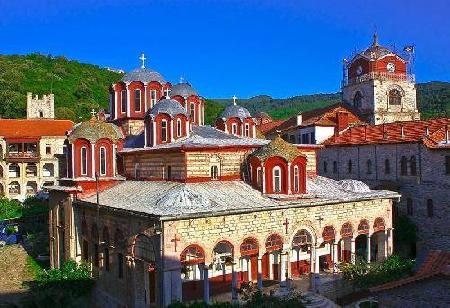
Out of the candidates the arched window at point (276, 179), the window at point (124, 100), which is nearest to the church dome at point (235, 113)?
the window at point (124, 100)

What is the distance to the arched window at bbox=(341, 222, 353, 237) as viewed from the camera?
67.8ft

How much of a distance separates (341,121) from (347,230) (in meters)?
15.1

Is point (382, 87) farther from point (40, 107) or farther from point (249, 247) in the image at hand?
point (40, 107)

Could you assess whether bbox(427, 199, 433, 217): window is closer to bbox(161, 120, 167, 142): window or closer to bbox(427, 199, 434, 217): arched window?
bbox(427, 199, 434, 217): arched window

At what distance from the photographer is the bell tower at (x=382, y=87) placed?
37.5 m

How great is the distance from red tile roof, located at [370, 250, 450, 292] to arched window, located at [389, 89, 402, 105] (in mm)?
28693

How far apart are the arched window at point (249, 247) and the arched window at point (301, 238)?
6.73 feet

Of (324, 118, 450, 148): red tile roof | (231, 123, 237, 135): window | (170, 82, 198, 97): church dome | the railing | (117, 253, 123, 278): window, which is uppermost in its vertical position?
the railing

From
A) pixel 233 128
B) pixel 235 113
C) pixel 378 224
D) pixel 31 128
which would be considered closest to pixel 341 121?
pixel 235 113

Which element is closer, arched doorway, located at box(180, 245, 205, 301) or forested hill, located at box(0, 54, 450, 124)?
arched doorway, located at box(180, 245, 205, 301)

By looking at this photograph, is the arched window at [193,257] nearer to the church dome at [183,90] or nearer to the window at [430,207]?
the church dome at [183,90]

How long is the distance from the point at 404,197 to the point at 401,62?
15.9m

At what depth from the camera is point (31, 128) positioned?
143 feet

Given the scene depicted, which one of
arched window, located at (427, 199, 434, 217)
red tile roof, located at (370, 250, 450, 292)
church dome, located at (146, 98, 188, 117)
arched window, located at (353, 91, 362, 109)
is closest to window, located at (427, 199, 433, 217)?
arched window, located at (427, 199, 434, 217)
